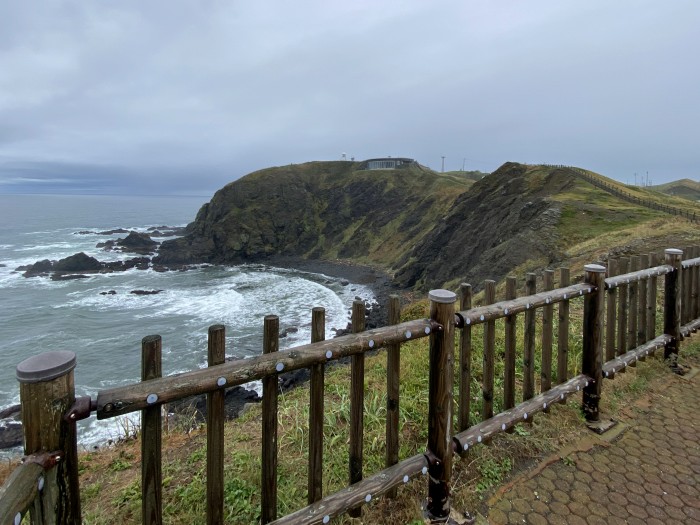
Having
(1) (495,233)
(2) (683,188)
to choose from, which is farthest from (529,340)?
(2) (683,188)

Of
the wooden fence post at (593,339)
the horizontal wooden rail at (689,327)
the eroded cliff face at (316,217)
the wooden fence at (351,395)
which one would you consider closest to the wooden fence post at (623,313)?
the wooden fence at (351,395)

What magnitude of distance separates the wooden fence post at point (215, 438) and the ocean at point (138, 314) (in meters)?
9.34

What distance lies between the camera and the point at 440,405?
2.98 metres

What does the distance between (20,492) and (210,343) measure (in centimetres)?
97

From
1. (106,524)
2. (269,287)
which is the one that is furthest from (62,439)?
(269,287)

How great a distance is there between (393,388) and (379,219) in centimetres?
6046

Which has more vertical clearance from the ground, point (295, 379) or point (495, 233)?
point (495, 233)

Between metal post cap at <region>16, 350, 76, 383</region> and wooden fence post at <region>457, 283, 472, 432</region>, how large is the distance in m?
2.73

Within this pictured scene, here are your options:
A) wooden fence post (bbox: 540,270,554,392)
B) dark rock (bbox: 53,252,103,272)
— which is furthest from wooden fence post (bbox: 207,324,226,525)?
dark rock (bbox: 53,252,103,272)

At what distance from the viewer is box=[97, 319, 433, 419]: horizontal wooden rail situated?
194 centimetres

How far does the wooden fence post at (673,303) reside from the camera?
540 centimetres

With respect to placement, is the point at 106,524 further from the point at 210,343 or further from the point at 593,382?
the point at 593,382

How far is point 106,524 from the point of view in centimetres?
310

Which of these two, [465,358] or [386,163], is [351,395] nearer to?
[465,358]
